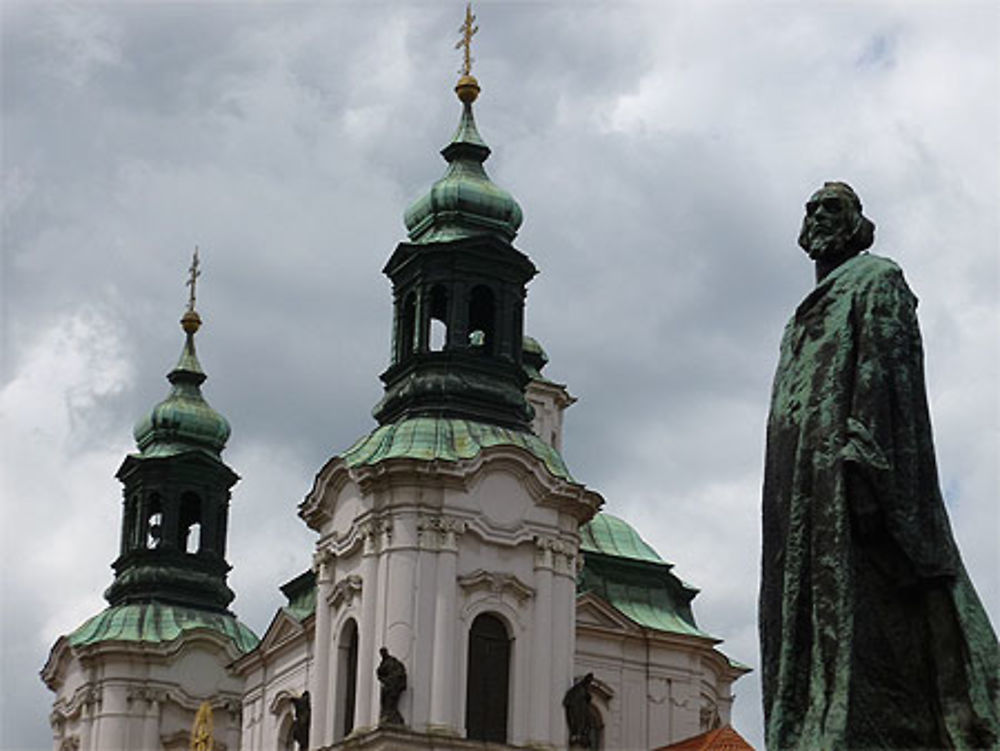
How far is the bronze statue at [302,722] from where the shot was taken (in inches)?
1759

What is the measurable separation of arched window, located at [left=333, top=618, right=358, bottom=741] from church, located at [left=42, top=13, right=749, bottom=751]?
0.05 metres

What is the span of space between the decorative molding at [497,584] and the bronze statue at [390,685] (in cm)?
208

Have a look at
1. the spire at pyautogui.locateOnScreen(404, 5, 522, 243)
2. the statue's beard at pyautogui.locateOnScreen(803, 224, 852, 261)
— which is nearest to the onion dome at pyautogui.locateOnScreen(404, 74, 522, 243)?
the spire at pyautogui.locateOnScreen(404, 5, 522, 243)

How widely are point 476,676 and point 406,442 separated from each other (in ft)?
15.2

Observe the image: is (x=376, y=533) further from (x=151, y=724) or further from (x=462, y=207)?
(x=151, y=724)

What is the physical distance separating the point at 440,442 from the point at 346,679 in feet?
15.8

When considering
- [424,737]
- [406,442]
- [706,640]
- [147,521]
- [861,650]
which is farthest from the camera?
[147,521]

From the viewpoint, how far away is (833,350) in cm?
735

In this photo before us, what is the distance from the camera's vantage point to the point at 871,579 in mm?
7191

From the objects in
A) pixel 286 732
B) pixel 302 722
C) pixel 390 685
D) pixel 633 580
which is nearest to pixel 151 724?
pixel 286 732

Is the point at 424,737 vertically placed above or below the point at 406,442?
below

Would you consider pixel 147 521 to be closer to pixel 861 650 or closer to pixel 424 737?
pixel 424 737

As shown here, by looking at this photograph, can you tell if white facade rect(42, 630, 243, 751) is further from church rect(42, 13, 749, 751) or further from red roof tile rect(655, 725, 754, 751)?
red roof tile rect(655, 725, 754, 751)

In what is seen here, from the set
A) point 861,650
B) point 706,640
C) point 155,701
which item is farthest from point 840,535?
point 155,701
